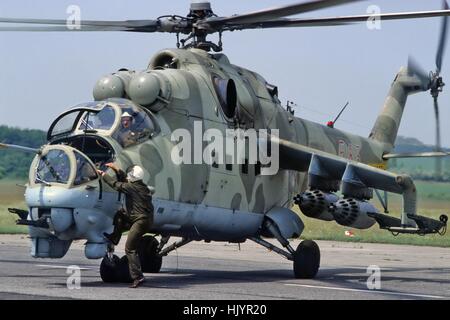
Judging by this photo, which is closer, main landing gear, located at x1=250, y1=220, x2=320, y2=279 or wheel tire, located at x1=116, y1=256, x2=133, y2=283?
wheel tire, located at x1=116, y1=256, x2=133, y2=283

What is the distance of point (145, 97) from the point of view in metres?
14.8

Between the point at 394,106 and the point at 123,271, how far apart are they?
10.4 meters

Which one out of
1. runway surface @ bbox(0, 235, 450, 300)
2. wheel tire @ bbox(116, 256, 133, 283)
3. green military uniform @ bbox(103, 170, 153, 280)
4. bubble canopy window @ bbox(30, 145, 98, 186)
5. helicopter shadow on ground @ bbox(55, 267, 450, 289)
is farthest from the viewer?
helicopter shadow on ground @ bbox(55, 267, 450, 289)

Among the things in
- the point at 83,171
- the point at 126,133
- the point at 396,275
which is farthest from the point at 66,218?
the point at 396,275

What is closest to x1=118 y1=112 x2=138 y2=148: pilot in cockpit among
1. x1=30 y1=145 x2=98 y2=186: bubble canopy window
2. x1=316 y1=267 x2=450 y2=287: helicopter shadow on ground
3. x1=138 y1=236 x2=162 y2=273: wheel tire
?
x1=30 y1=145 x2=98 y2=186: bubble canopy window

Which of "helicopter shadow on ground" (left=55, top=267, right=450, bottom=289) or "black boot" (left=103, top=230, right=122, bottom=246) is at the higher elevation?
"black boot" (left=103, top=230, right=122, bottom=246)

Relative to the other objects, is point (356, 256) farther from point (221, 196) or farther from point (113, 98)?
point (113, 98)

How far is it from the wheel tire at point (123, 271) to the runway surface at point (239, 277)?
263mm

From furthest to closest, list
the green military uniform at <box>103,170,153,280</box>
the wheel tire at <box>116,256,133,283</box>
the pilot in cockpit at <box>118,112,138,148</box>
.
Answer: the wheel tire at <box>116,256,133,283</box>, the pilot in cockpit at <box>118,112,138,148</box>, the green military uniform at <box>103,170,153,280</box>

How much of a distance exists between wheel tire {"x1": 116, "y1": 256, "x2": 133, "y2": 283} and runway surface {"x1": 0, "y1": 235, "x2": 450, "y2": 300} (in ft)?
0.86

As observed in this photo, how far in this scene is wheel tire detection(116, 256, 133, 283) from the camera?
47.0 ft

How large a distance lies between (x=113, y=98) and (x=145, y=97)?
1.69 ft

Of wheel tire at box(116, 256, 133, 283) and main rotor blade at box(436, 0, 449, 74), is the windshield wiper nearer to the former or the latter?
wheel tire at box(116, 256, 133, 283)

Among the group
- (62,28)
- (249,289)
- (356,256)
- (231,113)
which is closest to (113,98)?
(62,28)
